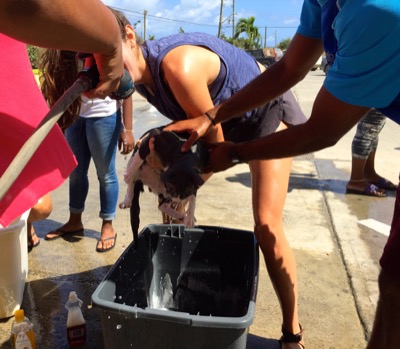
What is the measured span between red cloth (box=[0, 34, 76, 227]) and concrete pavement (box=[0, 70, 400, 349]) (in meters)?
1.22

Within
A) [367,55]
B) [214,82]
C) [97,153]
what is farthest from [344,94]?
[97,153]

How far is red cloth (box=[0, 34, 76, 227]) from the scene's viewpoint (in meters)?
1.44

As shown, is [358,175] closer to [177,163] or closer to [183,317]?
[177,163]

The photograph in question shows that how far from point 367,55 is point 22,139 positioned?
1110 mm

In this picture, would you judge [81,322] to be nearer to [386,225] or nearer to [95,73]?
[95,73]

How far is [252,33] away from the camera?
183 ft

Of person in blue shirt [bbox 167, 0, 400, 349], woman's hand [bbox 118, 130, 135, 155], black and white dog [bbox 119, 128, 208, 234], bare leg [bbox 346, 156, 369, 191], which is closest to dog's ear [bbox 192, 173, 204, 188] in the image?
black and white dog [bbox 119, 128, 208, 234]

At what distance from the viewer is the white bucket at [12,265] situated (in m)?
2.38

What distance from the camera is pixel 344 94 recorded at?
1.38m

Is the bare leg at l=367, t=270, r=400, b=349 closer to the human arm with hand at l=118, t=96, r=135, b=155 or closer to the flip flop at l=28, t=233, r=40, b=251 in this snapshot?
the human arm with hand at l=118, t=96, r=135, b=155

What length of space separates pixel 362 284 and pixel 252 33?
56314 mm

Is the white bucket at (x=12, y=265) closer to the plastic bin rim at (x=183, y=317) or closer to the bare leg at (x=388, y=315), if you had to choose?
the plastic bin rim at (x=183, y=317)

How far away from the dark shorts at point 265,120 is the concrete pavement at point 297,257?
1087mm

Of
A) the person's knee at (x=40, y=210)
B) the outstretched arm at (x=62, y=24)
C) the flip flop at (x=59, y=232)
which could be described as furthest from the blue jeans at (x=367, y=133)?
the outstretched arm at (x=62, y=24)
